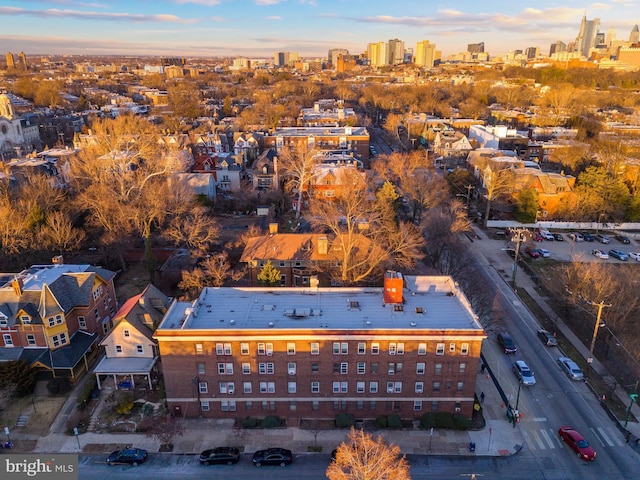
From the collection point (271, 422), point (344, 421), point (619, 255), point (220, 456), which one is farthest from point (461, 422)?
point (619, 255)

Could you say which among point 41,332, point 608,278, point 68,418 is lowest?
point 68,418

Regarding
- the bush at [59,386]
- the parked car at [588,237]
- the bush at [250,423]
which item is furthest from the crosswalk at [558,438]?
the parked car at [588,237]

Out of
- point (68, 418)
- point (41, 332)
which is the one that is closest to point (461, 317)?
point (68, 418)

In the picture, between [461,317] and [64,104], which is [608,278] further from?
[64,104]

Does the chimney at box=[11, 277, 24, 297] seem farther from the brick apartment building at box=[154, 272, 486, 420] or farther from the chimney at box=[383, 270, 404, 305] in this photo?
the chimney at box=[383, 270, 404, 305]

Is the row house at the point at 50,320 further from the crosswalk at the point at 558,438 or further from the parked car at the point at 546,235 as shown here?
the parked car at the point at 546,235

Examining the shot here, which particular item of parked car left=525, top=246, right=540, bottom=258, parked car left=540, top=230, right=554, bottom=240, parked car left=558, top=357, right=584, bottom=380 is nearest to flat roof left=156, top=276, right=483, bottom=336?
parked car left=558, top=357, right=584, bottom=380

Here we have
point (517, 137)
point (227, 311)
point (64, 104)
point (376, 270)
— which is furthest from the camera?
point (64, 104)
